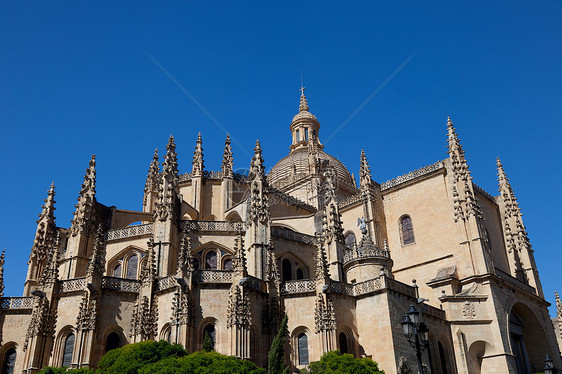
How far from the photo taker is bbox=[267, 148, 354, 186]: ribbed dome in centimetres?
5584

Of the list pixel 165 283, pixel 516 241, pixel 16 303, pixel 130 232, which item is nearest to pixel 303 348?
pixel 165 283

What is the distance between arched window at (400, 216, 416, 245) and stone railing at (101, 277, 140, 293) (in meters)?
19.4

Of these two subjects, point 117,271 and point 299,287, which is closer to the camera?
point 299,287

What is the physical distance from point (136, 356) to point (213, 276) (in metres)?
5.91

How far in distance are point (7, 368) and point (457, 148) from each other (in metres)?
30.5

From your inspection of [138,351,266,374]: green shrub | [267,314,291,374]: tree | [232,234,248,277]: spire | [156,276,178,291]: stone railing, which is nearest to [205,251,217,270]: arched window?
[156,276,178,291]: stone railing

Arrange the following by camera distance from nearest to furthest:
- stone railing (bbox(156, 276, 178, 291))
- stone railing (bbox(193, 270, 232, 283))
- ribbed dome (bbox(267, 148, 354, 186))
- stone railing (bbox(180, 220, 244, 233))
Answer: stone railing (bbox(193, 270, 232, 283)), stone railing (bbox(156, 276, 178, 291)), stone railing (bbox(180, 220, 244, 233)), ribbed dome (bbox(267, 148, 354, 186))

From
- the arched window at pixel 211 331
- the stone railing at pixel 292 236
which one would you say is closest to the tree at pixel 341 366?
→ the arched window at pixel 211 331

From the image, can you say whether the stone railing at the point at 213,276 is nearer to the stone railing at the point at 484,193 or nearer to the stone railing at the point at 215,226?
the stone railing at the point at 215,226

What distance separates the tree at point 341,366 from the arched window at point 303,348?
3148 mm

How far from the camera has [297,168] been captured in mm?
57062

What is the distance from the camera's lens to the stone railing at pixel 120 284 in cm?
2905

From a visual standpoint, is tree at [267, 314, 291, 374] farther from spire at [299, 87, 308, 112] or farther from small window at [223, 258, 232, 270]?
spire at [299, 87, 308, 112]

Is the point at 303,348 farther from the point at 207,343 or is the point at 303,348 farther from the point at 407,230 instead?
the point at 407,230
